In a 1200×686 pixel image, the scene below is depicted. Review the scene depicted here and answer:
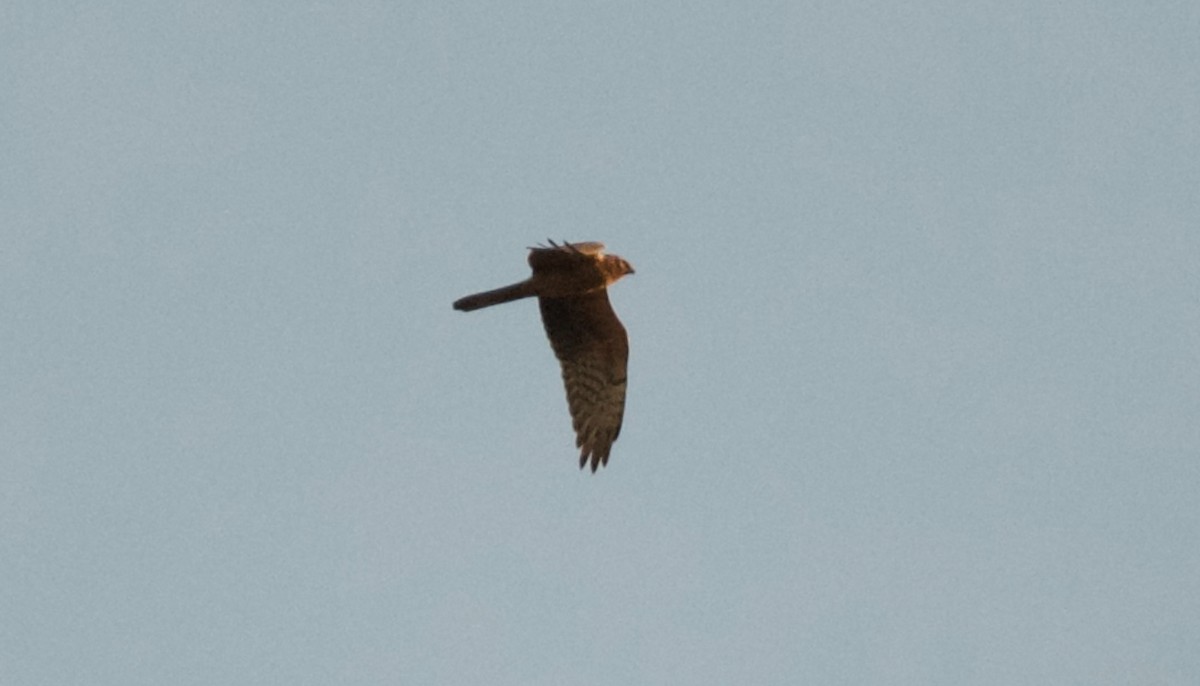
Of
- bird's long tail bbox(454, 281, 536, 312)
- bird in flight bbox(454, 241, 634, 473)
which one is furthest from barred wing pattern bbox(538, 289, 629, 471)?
bird's long tail bbox(454, 281, 536, 312)

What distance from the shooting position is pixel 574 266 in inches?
608

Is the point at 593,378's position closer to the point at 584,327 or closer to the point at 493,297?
the point at 584,327

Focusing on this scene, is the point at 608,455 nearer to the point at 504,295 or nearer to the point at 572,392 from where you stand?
the point at 572,392

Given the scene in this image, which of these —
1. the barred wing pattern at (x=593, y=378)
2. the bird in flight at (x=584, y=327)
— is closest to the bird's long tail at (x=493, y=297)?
the bird in flight at (x=584, y=327)

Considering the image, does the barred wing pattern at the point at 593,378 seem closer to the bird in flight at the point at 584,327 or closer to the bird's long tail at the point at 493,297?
the bird in flight at the point at 584,327

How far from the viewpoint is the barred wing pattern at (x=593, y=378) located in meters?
16.4

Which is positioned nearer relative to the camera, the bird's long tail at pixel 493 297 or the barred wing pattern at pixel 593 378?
the bird's long tail at pixel 493 297

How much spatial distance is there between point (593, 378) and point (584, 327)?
558 millimetres

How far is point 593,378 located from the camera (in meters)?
16.7

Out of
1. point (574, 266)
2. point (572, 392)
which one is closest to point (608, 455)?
point (572, 392)

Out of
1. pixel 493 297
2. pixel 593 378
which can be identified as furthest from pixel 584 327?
pixel 493 297

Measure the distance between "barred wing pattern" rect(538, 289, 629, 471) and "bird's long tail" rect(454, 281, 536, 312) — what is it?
983 mm

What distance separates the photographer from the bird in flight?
604 inches

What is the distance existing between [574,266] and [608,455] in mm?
2095
